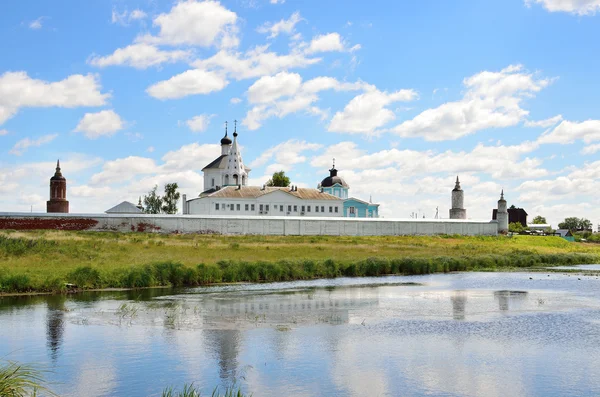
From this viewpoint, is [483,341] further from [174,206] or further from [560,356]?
[174,206]

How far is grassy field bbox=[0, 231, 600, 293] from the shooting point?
25.8 metres

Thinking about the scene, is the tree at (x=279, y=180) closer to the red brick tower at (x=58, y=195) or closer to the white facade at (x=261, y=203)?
the white facade at (x=261, y=203)

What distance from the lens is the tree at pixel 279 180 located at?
321ft

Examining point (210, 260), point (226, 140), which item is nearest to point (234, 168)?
point (226, 140)

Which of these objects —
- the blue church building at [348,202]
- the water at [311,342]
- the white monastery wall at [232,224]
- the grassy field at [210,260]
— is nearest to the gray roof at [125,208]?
the white monastery wall at [232,224]

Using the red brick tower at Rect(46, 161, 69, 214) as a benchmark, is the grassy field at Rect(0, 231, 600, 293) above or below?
below

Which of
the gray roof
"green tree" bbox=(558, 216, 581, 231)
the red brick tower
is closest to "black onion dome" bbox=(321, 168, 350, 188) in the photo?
the gray roof

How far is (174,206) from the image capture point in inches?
3548

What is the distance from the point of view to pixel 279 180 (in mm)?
98125

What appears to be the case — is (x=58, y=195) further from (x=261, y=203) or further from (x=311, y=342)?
(x=311, y=342)

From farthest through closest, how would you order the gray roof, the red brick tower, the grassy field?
1. the gray roof
2. the red brick tower
3. the grassy field

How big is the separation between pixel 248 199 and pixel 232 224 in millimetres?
16284

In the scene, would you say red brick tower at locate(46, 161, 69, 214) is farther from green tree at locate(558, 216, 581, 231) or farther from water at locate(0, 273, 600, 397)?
green tree at locate(558, 216, 581, 231)

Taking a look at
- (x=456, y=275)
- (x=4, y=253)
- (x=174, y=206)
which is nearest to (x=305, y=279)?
(x=456, y=275)
